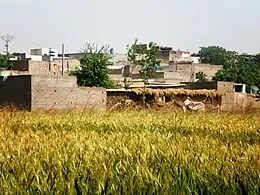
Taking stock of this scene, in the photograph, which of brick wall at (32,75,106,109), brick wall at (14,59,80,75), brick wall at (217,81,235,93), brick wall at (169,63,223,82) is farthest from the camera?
brick wall at (169,63,223,82)

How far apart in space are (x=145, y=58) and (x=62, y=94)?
760 inches

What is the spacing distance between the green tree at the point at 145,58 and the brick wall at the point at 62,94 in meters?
15.5

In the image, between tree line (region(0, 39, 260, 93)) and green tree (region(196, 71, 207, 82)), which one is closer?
tree line (region(0, 39, 260, 93))

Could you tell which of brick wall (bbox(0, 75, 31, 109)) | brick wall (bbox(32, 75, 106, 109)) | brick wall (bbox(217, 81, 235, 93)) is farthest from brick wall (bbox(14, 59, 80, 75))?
brick wall (bbox(0, 75, 31, 109))

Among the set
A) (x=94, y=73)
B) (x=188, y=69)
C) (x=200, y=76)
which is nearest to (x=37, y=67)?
(x=94, y=73)

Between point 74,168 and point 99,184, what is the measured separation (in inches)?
23.0

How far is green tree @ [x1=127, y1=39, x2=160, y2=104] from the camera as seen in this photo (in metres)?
38.0

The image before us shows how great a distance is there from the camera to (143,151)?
5.11 meters

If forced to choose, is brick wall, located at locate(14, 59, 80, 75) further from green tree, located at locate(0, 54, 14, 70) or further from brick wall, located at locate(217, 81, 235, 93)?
brick wall, located at locate(217, 81, 235, 93)

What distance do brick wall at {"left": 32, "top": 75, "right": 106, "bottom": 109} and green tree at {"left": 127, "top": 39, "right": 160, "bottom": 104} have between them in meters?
15.5

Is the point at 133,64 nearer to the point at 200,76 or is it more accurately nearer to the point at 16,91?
the point at 200,76

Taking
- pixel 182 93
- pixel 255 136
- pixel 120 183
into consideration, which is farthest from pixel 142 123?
pixel 182 93

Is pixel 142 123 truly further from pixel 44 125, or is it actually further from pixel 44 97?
pixel 44 97

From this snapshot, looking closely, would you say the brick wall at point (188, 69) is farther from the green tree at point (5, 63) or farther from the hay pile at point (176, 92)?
the hay pile at point (176, 92)
